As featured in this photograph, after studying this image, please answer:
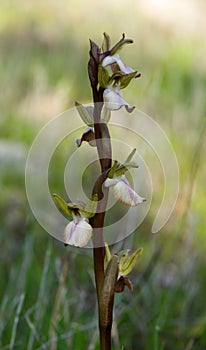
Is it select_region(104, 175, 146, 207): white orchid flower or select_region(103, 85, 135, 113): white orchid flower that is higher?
select_region(103, 85, 135, 113): white orchid flower

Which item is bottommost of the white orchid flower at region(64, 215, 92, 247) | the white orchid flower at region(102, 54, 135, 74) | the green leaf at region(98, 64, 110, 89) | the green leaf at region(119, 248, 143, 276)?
the green leaf at region(119, 248, 143, 276)

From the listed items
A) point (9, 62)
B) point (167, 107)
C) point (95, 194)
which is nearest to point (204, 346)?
point (95, 194)

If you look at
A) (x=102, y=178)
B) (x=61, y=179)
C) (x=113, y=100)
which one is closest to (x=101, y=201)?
(x=102, y=178)

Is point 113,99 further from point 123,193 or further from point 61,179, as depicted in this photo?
point 61,179

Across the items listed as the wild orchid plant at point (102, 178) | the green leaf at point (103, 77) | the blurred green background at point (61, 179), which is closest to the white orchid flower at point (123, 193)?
the wild orchid plant at point (102, 178)

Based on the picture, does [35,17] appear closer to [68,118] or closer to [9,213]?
[68,118]

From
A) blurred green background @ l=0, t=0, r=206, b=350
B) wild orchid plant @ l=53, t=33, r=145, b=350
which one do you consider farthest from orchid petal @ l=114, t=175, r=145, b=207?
blurred green background @ l=0, t=0, r=206, b=350

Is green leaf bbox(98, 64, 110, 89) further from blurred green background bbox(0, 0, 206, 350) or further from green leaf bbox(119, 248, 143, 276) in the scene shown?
blurred green background bbox(0, 0, 206, 350)

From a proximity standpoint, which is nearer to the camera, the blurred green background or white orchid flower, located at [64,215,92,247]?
white orchid flower, located at [64,215,92,247]
